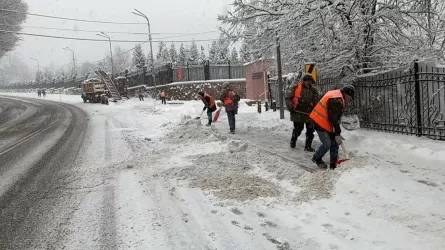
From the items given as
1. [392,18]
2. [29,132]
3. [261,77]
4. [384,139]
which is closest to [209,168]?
[384,139]

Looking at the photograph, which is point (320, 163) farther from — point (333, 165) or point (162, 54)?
point (162, 54)

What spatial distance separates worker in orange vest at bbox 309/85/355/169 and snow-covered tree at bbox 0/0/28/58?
32.8m

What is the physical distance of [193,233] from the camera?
14.7 feet

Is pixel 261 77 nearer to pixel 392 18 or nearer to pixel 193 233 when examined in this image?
pixel 392 18

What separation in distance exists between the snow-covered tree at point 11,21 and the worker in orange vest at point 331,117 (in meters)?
32.8

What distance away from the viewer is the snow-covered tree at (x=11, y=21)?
3274 centimetres

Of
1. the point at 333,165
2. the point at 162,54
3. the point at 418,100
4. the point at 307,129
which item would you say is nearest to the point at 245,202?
the point at 333,165

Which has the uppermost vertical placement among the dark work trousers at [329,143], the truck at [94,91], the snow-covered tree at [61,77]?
the snow-covered tree at [61,77]

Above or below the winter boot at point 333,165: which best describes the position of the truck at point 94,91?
above

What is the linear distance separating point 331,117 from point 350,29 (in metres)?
4.39

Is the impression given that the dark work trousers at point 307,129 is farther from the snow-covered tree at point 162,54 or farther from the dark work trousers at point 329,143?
the snow-covered tree at point 162,54

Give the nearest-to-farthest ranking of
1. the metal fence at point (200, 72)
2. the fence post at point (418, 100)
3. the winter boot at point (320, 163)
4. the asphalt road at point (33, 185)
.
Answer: the asphalt road at point (33, 185) → the winter boot at point (320, 163) → the fence post at point (418, 100) → the metal fence at point (200, 72)

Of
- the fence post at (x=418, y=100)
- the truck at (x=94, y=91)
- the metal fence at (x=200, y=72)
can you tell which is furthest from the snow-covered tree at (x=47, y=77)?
the fence post at (x=418, y=100)

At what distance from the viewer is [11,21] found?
34.8 m
